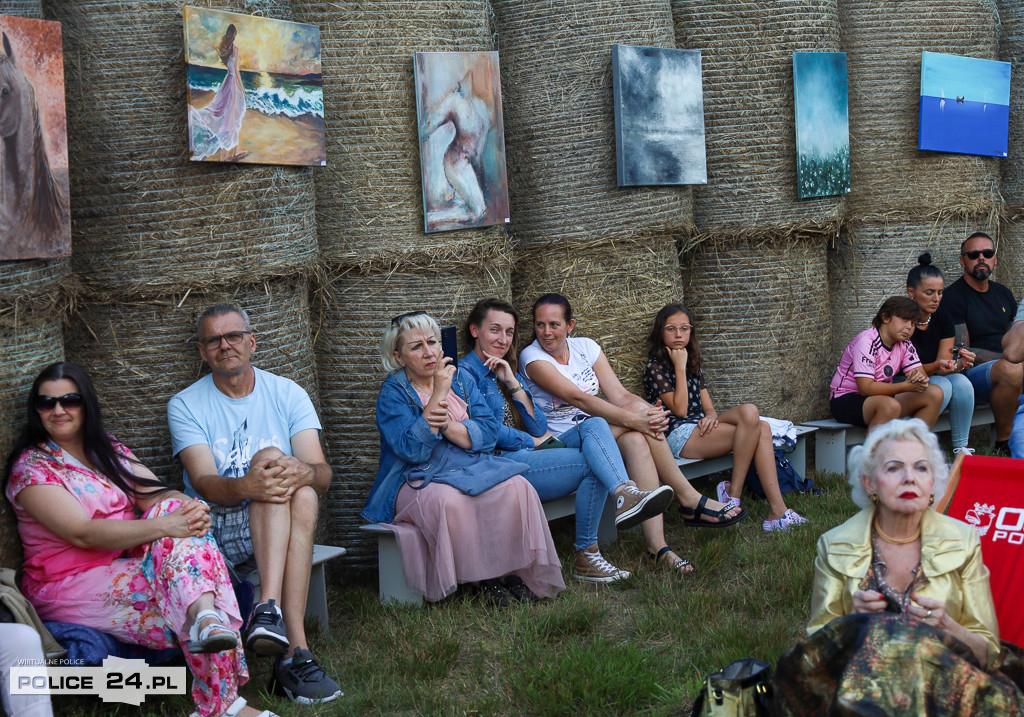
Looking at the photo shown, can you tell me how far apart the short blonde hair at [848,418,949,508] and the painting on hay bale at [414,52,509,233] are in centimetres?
259

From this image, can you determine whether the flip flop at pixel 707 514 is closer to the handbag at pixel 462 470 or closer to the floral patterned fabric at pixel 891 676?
the handbag at pixel 462 470

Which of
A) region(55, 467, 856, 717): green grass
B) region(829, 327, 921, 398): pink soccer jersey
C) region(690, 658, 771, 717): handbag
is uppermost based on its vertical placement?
region(829, 327, 921, 398): pink soccer jersey

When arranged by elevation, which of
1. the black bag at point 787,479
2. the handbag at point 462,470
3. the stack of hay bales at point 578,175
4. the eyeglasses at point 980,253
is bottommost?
the black bag at point 787,479

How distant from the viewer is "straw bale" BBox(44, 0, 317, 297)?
4254mm

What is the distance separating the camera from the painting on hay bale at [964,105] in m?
6.91

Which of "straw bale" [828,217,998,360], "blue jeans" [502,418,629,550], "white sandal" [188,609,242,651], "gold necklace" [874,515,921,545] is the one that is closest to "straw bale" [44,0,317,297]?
"white sandal" [188,609,242,651]

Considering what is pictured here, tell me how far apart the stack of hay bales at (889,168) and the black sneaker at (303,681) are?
4344 millimetres

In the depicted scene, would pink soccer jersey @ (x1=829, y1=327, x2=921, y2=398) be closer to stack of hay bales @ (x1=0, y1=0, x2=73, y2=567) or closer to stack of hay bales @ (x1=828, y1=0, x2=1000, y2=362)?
stack of hay bales @ (x1=828, y1=0, x2=1000, y2=362)

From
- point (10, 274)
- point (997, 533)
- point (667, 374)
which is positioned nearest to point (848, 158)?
point (667, 374)

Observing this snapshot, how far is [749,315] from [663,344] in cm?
78

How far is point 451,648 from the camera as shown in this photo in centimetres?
391

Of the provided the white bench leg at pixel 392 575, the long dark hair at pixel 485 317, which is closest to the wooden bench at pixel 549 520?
the white bench leg at pixel 392 575

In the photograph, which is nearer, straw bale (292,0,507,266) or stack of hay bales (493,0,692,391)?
straw bale (292,0,507,266)

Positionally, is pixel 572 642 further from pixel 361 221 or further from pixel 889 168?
pixel 889 168
